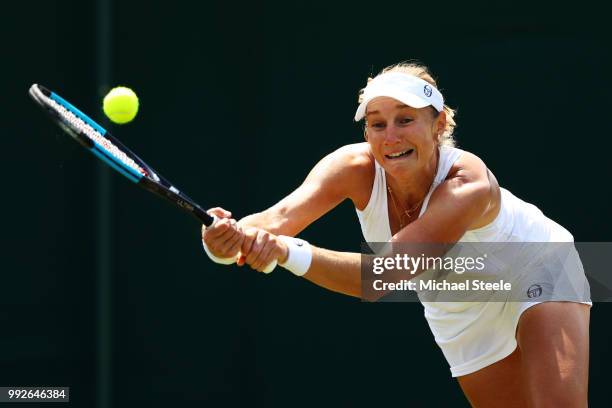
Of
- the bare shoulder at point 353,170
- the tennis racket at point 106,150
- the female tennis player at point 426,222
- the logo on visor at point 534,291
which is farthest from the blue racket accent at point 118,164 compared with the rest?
the logo on visor at point 534,291

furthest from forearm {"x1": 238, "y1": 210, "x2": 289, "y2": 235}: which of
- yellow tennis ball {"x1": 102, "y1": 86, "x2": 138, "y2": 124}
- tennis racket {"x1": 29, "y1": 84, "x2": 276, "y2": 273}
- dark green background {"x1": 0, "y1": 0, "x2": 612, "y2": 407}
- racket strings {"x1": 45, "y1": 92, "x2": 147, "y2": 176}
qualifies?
dark green background {"x1": 0, "y1": 0, "x2": 612, "y2": 407}

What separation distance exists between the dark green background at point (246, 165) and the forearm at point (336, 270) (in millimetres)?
1552

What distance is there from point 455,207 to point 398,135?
0.29m

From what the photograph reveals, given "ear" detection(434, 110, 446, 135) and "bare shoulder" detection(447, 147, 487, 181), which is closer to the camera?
"bare shoulder" detection(447, 147, 487, 181)

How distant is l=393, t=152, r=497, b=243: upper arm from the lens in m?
3.04

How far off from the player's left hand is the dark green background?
5.50ft

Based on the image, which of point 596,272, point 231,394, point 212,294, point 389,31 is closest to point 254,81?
point 389,31

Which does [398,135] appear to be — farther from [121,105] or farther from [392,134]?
[121,105]

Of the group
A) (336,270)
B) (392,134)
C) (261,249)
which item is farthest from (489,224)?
(261,249)

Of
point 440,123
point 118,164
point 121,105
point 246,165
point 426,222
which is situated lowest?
point 426,222

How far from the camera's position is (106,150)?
300 centimetres

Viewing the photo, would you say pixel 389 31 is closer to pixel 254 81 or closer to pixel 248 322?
pixel 254 81

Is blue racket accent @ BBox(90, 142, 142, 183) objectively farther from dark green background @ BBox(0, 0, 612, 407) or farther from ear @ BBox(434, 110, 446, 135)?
dark green background @ BBox(0, 0, 612, 407)

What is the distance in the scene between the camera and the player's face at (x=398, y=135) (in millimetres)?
3180
